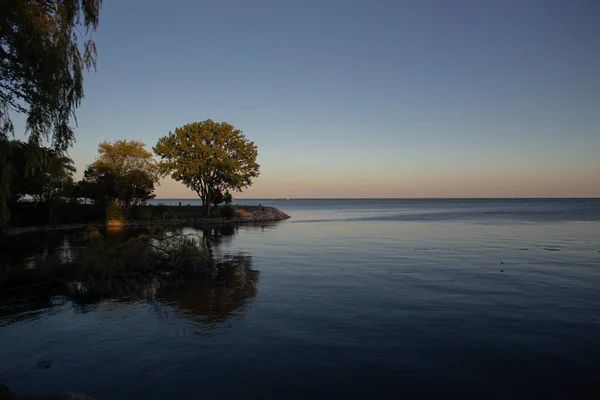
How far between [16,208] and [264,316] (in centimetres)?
5219

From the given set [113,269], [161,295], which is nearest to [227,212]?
[113,269]

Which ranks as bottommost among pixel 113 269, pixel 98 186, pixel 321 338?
pixel 321 338

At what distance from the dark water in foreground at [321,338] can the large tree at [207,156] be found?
49345 mm

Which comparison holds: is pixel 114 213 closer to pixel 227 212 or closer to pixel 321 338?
pixel 227 212

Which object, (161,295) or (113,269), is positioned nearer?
(161,295)

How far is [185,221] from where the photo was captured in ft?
222

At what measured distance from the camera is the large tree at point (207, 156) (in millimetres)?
67750

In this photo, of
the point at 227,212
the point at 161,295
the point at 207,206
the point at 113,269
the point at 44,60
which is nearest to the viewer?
the point at 44,60

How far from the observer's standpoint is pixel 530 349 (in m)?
10.7

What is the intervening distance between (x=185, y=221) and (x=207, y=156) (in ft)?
37.9

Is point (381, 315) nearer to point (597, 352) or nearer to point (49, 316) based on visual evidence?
point (597, 352)

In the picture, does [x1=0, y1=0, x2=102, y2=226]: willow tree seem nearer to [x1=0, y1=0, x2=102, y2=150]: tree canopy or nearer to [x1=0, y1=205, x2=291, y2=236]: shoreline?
[x1=0, y1=0, x2=102, y2=150]: tree canopy

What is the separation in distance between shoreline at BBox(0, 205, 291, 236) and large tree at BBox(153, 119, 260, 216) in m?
4.25

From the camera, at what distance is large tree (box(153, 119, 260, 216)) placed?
67.8 m
